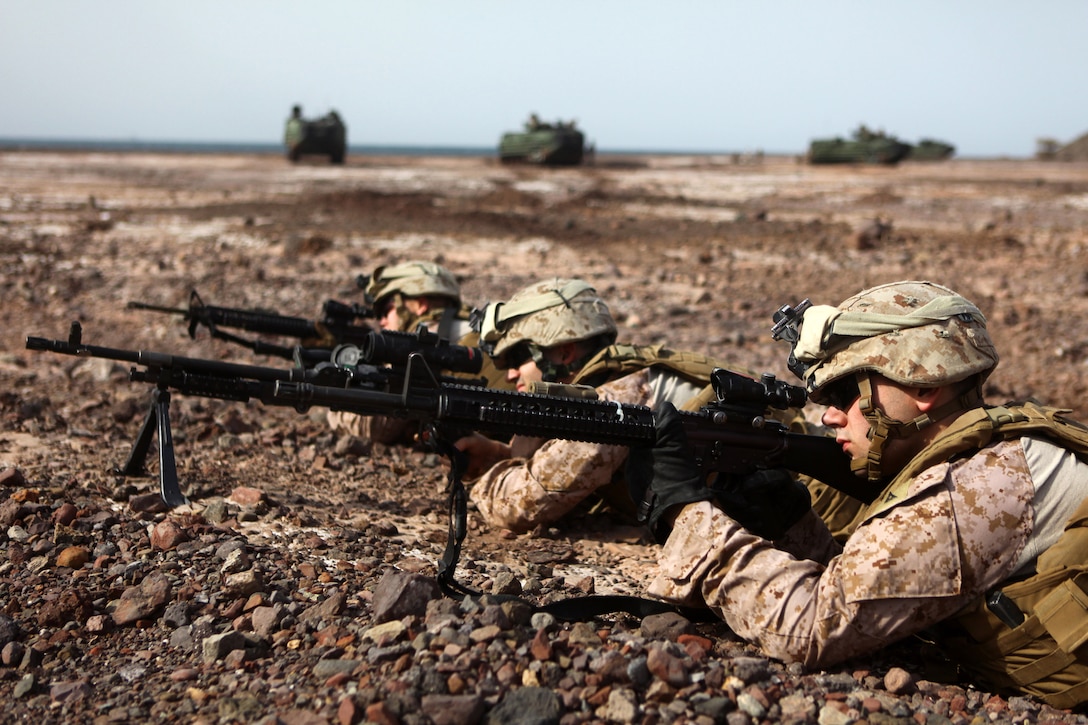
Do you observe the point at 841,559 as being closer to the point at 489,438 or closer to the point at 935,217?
the point at 489,438

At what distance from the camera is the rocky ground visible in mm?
2926

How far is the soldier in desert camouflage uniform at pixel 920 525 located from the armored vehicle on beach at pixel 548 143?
32.6 m

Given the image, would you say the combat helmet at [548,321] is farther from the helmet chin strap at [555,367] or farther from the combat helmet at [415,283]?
the combat helmet at [415,283]

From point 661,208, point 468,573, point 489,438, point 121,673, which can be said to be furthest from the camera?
point 661,208

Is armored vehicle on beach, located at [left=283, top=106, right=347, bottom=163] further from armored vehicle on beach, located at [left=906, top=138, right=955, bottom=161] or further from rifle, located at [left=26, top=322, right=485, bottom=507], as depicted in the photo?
rifle, located at [left=26, top=322, right=485, bottom=507]

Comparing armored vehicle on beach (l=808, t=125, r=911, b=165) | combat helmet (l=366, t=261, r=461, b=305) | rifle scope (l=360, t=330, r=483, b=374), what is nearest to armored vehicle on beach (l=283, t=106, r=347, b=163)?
armored vehicle on beach (l=808, t=125, r=911, b=165)

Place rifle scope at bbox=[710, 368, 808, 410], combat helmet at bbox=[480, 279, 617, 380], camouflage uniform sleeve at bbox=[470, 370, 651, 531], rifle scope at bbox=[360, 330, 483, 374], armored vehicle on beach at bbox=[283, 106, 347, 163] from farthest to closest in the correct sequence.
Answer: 1. armored vehicle on beach at bbox=[283, 106, 347, 163]
2. rifle scope at bbox=[360, 330, 483, 374]
3. combat helmet at bbox=[480, 279, 617, 380]
4. camouflage uniform sleeve at bbox=[470, 370, 651, 531]
5. rifle scope at bbox=[710, 368, 808, 410]

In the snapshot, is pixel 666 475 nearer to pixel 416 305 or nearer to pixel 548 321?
pixel 548 321

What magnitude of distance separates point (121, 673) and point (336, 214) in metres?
15.1

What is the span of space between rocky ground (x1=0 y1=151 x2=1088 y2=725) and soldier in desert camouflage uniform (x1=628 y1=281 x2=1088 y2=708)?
0.58 ft

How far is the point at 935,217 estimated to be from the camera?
18.0m

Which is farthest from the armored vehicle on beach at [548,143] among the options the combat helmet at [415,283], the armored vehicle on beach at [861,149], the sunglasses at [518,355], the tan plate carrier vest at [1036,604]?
the tan plate carrier vest at [1036,604]

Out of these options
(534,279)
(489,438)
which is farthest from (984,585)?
(534,279)

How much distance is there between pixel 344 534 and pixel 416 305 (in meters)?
Answer: 2.63
